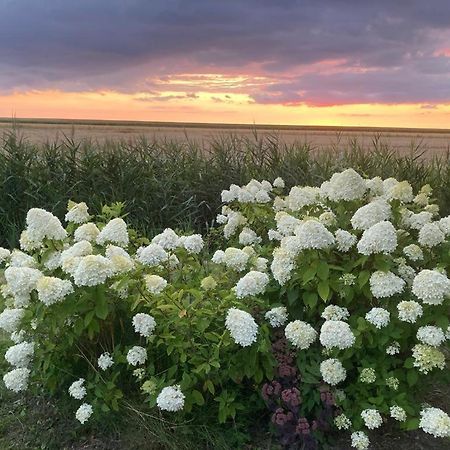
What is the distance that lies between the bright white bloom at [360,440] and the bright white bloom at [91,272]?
5.15 feet

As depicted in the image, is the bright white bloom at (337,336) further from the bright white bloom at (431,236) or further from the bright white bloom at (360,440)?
the bright white bloom at (431,236)

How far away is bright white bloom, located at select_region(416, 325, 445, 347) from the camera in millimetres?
3059

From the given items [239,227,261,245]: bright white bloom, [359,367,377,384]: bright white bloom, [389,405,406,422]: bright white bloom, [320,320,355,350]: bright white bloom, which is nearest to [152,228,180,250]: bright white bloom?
[239,227,261,245]: bright white bloom

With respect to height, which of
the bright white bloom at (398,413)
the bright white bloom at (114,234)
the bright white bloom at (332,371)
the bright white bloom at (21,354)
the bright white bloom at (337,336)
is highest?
the bright white bloom at (114,234)

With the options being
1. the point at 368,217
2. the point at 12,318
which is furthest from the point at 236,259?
the point at 12,318

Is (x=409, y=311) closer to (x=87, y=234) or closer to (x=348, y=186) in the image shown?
(x=348, y=186)

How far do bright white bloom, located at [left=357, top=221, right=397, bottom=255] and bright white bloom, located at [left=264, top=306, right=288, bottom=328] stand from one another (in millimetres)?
566

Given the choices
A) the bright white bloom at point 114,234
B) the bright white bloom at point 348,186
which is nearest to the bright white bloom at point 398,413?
the bright white bloom at point 348,186

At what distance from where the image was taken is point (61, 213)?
8.09 m

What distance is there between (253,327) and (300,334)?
1.02 ft

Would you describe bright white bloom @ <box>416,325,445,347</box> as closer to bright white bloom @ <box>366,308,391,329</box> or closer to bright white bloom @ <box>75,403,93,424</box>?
bright white bloom @ <box>366,308,391,329</box>

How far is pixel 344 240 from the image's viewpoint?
3293mm

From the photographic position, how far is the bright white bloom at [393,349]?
312 centimetres

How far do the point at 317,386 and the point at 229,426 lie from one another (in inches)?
23.5
